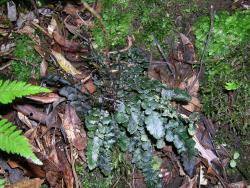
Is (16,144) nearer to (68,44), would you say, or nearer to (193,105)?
(68,44)

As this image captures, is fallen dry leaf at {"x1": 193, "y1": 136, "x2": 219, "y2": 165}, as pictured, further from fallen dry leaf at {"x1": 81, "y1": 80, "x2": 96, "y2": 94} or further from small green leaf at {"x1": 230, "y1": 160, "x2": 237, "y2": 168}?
fallen dry leaf at {"x1": 81, "y1": 80, "x2": 96, "y2": 94}

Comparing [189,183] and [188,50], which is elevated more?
[188,50]

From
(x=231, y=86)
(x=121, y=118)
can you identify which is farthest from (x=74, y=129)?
(x=231, y=86)

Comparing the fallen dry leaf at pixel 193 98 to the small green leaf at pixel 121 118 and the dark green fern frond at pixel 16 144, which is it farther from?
the dark green fern frond at pixel 16 144

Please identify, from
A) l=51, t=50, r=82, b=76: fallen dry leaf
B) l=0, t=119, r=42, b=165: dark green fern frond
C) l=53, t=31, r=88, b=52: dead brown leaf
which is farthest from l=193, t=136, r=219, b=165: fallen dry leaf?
l=0, t=119, r=42, b=165: dark green fern frond

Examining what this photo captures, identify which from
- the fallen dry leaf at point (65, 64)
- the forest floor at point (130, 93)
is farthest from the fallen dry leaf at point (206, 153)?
the fallen dry leaf at point (65, 64)
